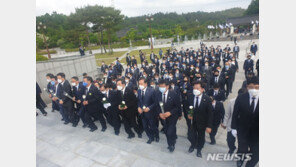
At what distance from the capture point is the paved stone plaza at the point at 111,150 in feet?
13.9

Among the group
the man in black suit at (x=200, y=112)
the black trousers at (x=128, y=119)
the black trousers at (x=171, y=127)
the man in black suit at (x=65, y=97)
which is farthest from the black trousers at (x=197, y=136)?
the man in black suit at (x=65, y=97)

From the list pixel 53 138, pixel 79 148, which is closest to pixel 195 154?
pixel 79 148

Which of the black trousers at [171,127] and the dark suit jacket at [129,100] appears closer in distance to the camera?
the black trousers at [171,127]

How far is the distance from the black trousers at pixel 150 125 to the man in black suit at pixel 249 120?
209 centimetres

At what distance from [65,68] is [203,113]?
33.9ft

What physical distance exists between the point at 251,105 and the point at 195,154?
2.03 metres

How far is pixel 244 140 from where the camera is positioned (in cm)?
348

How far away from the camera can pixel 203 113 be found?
394 cm

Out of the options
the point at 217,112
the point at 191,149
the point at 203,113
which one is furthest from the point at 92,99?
the point at 217,112

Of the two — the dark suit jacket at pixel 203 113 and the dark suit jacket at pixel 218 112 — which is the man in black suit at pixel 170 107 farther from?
the dark suit jacket at pixel 218 112

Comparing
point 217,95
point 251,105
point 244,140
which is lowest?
point 244,140

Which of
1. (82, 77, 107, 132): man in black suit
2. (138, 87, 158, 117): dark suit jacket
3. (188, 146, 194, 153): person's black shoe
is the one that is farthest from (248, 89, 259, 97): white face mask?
(82, 77, 107, 132): man in black suit

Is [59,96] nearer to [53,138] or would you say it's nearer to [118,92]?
[53,138]

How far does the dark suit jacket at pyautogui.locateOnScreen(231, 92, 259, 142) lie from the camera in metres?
3.20
